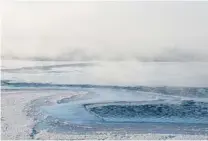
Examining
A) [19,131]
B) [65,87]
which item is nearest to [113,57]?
[65,87]

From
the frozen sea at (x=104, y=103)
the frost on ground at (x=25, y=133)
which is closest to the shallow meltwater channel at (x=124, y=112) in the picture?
the frozen sea at (x=104, y=103)

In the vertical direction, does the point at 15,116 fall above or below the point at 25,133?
above

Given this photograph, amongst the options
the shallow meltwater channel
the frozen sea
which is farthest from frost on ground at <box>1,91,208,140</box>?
the shallow meltwater channel

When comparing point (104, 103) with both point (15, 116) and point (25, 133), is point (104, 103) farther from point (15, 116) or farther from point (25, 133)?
point (25, 133)

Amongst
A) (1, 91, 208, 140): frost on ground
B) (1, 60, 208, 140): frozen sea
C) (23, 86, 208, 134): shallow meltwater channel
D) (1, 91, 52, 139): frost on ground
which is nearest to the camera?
(1, 91, 208, 140): frost on ground

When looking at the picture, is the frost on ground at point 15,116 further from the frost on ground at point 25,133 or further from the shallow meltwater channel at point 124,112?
the shallow meltwater channel at point 124,112

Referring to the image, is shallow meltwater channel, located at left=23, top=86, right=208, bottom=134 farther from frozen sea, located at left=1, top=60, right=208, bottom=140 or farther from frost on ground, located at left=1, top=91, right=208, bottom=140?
frost on ground, located at left=1, top=91, right=208, bottom=140

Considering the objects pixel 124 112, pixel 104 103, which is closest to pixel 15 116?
pixel 104 103

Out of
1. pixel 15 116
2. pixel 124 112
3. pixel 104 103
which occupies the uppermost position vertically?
pixel 104 103
